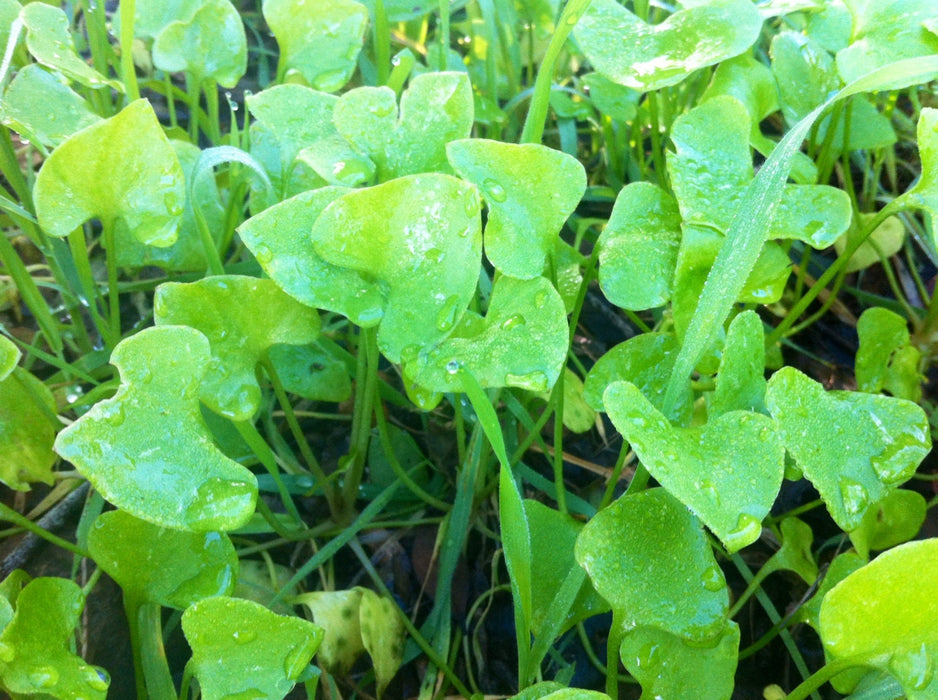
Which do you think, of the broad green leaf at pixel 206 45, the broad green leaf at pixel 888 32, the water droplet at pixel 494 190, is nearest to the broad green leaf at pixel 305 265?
the water droplet at pixel 494 190

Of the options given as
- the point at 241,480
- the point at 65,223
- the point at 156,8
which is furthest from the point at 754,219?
the point at 156,8

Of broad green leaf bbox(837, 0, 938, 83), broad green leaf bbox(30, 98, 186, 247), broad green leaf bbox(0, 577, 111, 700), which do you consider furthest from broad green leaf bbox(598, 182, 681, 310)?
broad green leaf bbox(0, 577, 111, 700)

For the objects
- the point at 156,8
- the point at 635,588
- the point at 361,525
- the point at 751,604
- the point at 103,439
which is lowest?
the point at 751,604

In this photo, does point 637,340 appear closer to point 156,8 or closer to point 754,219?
point 754,219

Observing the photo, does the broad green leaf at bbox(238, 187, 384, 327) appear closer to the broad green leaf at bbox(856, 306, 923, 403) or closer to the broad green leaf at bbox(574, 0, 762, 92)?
the broad green leaf at bbox(574, 0, 762, 92)

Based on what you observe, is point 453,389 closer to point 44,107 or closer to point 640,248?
point 640,248

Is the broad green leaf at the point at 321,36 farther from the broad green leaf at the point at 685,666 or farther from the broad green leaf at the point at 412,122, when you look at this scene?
the broad green leaf at the point at 685,666
